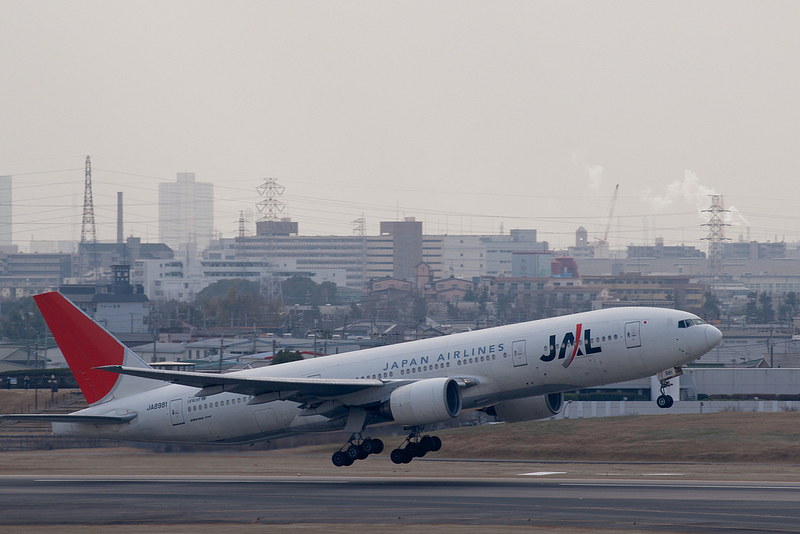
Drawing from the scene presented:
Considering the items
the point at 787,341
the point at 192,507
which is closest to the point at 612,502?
the point at 192,507

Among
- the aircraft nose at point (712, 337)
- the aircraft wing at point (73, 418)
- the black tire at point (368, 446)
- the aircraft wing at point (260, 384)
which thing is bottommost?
the black tire at point (368, 446)

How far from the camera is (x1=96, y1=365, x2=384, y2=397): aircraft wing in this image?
147ft

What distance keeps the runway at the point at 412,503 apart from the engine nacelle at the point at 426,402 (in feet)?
9.72

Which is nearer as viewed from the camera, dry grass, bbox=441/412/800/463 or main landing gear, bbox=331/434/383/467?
main landing gear, bbox=331/434/383/467

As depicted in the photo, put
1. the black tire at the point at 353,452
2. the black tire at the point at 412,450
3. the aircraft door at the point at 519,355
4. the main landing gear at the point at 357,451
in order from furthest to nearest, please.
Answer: the black tire at the point at 412,450, the black tire at the point at 353,452, the main landing gear at the point at 357,451, the aircraft door at the point at 519,355

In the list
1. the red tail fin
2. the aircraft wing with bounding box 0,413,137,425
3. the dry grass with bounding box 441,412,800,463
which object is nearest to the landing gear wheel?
the aircraft wing with bounding box 0,413,137,425

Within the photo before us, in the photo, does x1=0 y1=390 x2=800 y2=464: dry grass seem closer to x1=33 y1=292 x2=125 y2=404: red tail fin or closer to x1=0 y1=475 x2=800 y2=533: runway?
x1=0 y1=475 x2=800 y2=533: runway

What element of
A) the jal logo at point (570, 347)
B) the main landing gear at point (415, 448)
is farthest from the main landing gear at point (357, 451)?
the jal logo at point (570, 347)

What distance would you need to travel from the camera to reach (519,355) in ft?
150

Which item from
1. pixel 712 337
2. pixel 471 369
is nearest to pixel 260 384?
pixel 471 369

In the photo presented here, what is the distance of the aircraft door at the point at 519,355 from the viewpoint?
45.6 m

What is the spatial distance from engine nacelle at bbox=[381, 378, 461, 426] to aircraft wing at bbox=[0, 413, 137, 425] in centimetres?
1400

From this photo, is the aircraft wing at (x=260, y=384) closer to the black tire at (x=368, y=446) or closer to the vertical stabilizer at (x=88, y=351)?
the black tire at (x=368, y=446)

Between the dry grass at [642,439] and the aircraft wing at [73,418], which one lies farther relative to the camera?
the dry grass at [642,439]
